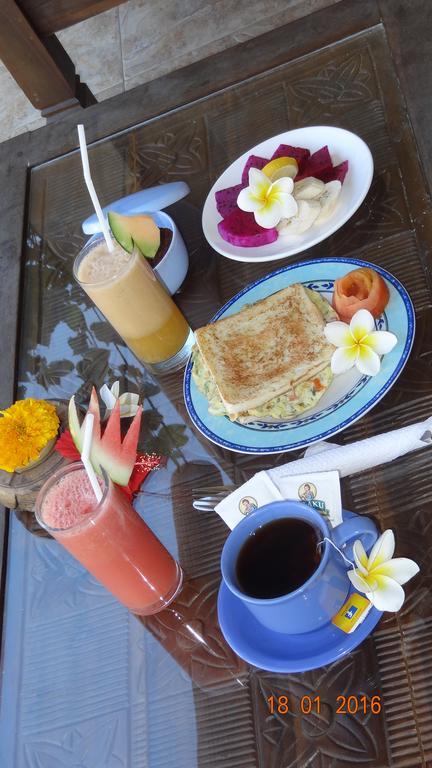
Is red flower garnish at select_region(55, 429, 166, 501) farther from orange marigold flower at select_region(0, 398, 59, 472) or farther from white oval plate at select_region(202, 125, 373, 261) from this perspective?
white oval plate at select_region(202, 125, 373, 261)

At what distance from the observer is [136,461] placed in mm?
988

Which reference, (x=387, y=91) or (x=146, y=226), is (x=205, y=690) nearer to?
(x=146, y=226)

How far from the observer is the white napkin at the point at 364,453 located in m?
0.81

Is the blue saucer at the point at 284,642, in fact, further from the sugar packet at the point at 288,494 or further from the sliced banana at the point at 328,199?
the sliced banana at the point at 328,199

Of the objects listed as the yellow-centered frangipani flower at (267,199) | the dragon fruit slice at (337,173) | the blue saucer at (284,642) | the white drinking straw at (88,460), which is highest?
the white drinking straw at (88,460)

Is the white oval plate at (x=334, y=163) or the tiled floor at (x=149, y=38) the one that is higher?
the white oval plate at (x=334, y=163)

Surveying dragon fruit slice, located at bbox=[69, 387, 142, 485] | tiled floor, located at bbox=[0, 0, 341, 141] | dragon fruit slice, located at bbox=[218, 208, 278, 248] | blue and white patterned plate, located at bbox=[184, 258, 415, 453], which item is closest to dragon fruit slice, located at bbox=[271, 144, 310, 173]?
dragon fruit slice, located at bbox=[218, 208, 278, 248]

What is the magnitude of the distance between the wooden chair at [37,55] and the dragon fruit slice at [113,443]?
3.32 ft

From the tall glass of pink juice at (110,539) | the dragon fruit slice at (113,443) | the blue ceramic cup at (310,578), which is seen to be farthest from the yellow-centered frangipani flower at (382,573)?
the dragon fruit slice at (113,443)

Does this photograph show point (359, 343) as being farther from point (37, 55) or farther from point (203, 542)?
point (37, 55)

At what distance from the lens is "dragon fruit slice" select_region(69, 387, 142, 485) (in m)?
0.92

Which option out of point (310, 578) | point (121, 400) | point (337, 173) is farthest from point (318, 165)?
point (310, 578)
